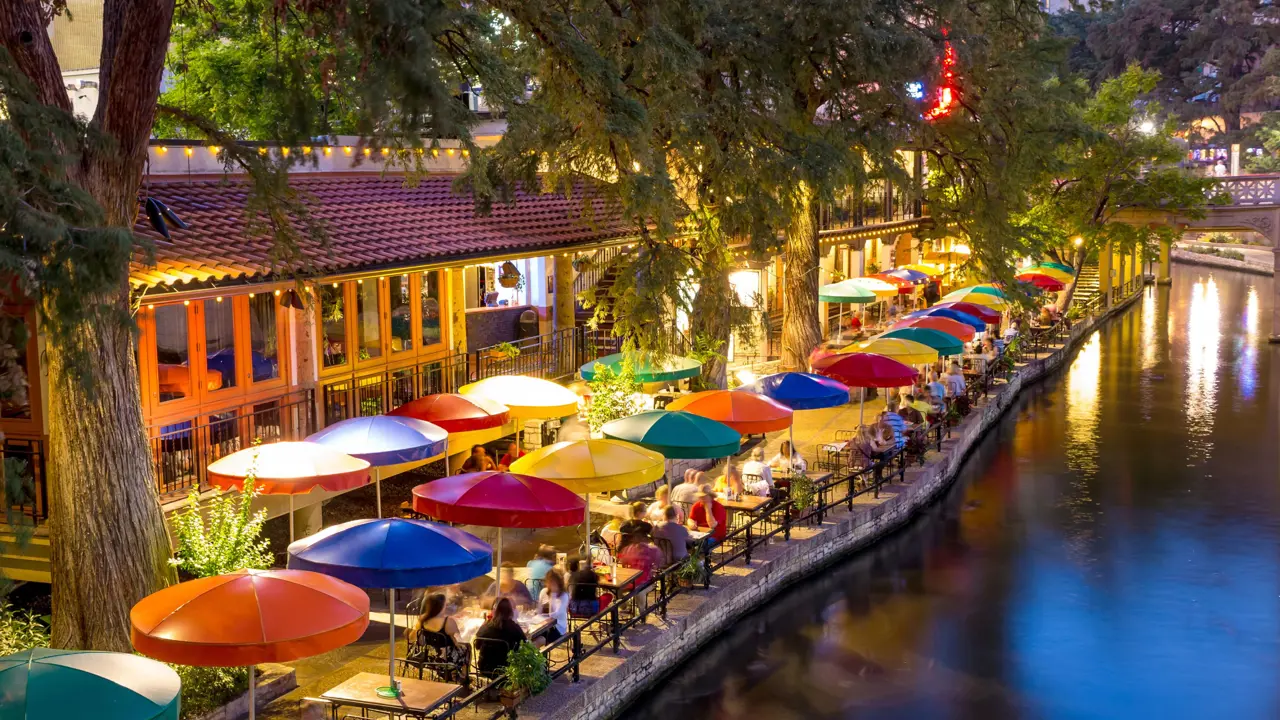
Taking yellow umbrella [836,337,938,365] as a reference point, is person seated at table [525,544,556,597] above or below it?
below

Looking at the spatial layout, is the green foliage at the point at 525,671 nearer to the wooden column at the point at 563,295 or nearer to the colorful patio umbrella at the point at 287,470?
the colorful patio umbrella at the point at 287,470

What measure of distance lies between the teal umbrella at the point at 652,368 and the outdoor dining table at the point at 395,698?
9709 millimetres

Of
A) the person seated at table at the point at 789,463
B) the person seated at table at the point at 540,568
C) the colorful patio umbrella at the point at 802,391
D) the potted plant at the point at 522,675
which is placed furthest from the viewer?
the person seated at table at the point at 789,463

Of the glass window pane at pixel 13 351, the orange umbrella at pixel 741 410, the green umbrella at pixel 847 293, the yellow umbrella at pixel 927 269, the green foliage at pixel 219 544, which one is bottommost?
the green foliage at pixel 219 544

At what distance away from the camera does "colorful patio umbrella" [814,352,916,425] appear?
23.0 m

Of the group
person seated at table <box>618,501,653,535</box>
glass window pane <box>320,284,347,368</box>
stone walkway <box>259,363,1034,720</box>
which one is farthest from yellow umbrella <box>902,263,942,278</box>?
person seated at table <box>618,501,653,535</box>

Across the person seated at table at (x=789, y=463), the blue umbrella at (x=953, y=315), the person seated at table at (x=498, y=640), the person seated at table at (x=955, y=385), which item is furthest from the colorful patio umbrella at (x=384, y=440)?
the blue umbrella at (x=953, y=315)

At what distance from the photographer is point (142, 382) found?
16062 mm

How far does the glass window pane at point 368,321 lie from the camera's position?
2052 cm

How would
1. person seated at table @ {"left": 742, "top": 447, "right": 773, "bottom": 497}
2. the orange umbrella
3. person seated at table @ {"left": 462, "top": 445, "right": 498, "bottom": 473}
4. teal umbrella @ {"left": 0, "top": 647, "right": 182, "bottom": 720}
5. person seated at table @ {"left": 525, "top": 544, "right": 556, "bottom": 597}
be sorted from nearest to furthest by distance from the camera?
teal umbrella @ {"left": 0, "top": 647, "right": 182, "bottom": 720}, person seated at table @ {"left": 525, "top": 544, "right": 556, "bottom": 597}, the orange umbrella, person seated at table @ {"left": 462, "top": 445, "right": 498, "bottom": 473}, person seated at table @ {"left": 742, "top": 447, "right": 773, "bottom": 497}

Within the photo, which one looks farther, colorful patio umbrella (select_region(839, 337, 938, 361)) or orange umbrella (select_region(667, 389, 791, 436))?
colorful patio umbrella (select_region(839, 337, 938, 361))

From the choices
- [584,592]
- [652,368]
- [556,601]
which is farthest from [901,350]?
[556,601]

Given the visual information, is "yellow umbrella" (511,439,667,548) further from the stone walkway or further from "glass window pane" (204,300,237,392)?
"glass window pane" (204,300,237,392)

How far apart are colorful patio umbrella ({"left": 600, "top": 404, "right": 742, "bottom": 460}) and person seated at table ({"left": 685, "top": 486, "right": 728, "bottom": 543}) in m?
0.71
